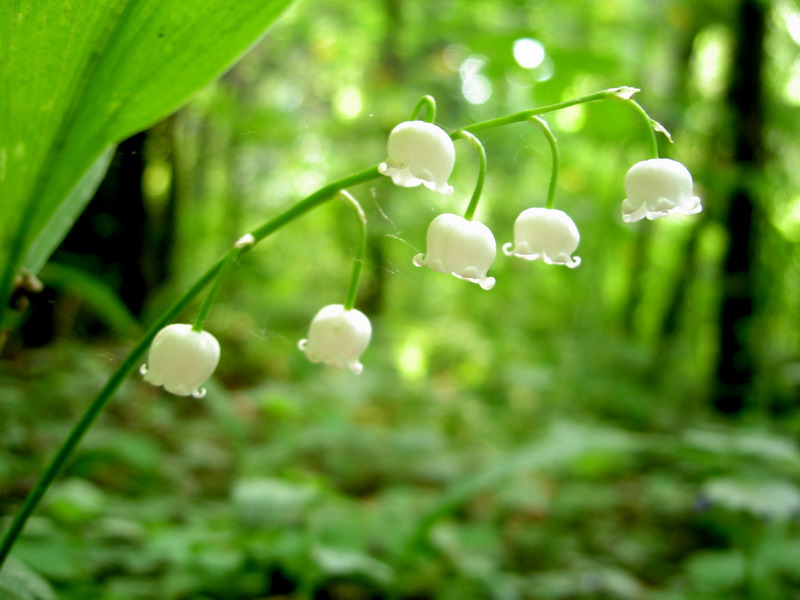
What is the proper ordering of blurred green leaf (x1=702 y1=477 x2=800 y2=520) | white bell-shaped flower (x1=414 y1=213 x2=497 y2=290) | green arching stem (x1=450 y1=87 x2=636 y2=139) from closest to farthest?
green arching stem (x1=450 y1=87 x2=636 y2=139), white bell-shaped flower (x1=414 y1=213 x2=497 y2=290), blurred green leaf (x1=702 y1=477 x2=800 y2=520)

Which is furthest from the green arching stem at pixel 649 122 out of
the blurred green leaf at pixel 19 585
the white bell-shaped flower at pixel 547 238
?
the blurred green leaf at pixel 19 585

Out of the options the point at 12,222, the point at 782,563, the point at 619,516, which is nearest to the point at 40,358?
the point at 12,222

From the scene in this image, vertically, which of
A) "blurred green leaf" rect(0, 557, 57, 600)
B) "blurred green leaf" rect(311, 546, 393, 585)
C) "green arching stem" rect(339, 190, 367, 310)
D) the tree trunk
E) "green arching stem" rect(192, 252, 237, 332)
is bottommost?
"blurred green leaf" rect(0, 557, 57, 600)

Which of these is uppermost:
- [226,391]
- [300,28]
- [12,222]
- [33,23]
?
[300,28]

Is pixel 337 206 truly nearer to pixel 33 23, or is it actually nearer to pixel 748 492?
pixel 748 492

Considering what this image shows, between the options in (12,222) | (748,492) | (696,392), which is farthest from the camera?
(696,392)

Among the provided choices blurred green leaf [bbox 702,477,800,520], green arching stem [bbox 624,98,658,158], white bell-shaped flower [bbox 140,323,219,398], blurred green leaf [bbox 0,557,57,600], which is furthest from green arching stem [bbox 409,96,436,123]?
blurred green leaf [bbox 702,477,800,520]

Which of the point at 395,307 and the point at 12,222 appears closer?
the point at 12,222

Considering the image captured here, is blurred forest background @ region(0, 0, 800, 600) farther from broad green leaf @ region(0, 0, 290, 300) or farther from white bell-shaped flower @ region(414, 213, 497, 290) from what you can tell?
broad green leaf @ region(0, 0, 290, 300)
